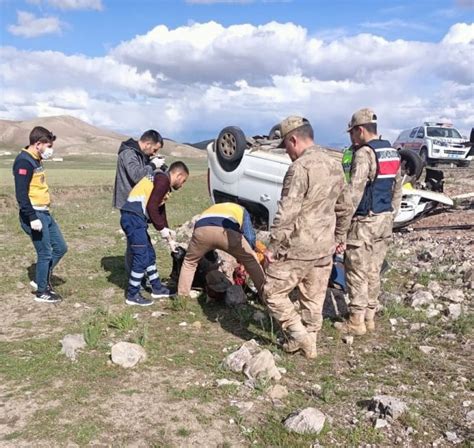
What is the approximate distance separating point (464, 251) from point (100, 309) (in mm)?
5731

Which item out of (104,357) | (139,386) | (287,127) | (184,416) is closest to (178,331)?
(104,357)

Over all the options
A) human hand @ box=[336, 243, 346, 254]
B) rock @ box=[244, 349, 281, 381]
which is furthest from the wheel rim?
rock @ box=[244, 349, 281, 381]

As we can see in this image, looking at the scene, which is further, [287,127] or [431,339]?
[431,339]

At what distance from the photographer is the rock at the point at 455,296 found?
629cm

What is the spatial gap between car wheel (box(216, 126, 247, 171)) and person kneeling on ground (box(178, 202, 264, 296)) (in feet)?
8.76

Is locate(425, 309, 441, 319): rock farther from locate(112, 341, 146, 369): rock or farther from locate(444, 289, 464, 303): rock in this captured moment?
locate(112, 341, 146, 369): rock

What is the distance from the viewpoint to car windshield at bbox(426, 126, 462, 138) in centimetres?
2142

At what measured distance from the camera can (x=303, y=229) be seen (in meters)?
4.50

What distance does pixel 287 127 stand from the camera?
445cm

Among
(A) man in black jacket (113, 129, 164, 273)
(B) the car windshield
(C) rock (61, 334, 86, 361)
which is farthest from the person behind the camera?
(B) the car windshield

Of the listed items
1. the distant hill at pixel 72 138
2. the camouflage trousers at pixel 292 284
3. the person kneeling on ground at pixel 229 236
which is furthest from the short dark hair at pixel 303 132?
the distant hill at pixel 72 138

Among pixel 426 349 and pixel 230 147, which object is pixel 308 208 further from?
pixel 230 147

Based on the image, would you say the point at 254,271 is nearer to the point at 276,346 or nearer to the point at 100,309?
the point at 276,346

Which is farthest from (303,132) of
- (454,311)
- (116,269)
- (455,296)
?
(116,269)
